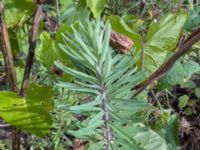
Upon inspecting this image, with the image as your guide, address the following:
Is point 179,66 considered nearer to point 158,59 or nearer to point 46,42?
point 158,59

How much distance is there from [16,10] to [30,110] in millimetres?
192

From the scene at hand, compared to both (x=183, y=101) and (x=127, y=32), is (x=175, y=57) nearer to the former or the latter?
(x=127, y=32)

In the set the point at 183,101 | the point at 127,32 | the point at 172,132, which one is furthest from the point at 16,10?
the point at 183,101

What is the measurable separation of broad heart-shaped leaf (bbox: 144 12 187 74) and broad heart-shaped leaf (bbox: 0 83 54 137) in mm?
158

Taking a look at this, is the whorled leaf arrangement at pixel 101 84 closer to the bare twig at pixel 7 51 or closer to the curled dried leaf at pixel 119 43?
the curled dried leaf at pixel 119 43

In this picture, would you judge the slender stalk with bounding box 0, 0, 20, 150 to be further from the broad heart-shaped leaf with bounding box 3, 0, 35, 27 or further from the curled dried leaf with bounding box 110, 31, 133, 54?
the curled dried leaf with bounding box 110, 31, 133, 54

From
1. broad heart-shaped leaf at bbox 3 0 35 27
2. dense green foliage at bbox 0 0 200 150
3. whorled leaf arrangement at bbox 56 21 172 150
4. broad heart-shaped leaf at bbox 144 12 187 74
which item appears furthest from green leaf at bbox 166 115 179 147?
whorled leaf arrangement at bbox 56 21 172 150

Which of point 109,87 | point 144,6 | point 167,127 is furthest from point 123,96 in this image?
point 144,6

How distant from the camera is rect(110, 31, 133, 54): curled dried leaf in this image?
0.60 meters

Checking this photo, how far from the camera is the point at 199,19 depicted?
0.77 meters

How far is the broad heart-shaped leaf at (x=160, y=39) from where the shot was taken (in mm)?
711

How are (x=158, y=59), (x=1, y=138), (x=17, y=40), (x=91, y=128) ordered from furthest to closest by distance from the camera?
(x=1, y=138), (x=17, y=40), (x=158, y=59), (x=91, y=128)

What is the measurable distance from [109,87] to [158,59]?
271 millimetres

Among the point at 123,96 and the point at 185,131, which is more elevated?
the point at 123,96
